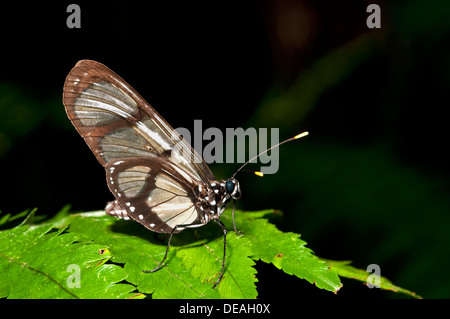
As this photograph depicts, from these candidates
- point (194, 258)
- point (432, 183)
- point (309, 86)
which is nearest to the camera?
point (194, 258)

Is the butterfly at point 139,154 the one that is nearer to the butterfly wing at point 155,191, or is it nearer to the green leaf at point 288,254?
the butterfly wing at point 155,191

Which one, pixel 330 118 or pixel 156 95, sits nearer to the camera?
pixel 330 118

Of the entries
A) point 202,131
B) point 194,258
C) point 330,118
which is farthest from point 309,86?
point 194,258

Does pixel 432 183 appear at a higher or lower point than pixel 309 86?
lower

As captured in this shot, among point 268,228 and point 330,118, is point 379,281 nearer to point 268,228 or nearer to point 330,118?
point 268,228

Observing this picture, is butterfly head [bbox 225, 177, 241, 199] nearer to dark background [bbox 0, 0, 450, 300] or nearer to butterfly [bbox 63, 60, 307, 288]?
butterfly [bbox 63, 60, 307, 288]

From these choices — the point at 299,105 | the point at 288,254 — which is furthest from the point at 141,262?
the point at 299,105

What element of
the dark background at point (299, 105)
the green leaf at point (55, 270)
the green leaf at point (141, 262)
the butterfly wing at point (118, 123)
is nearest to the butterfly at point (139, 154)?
the butterfly wing at point (118, 123)
